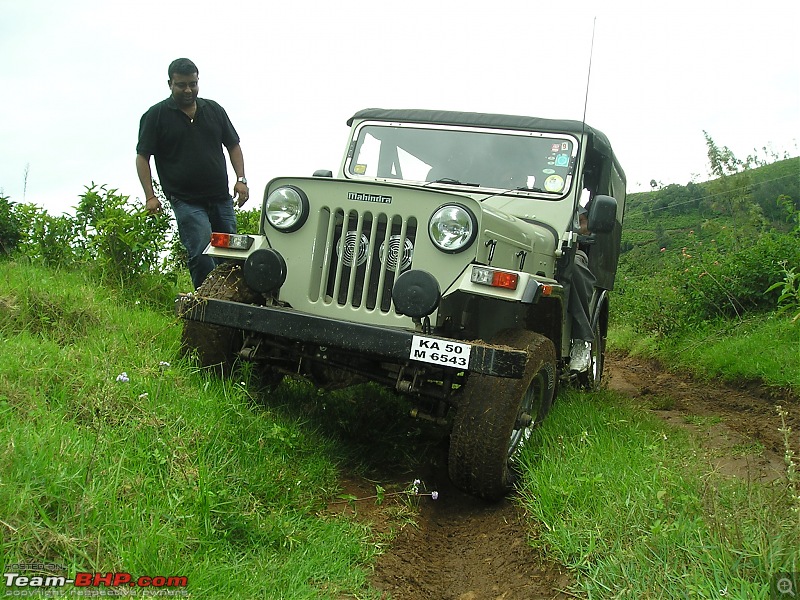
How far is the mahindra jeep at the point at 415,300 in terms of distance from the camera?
11.0ft

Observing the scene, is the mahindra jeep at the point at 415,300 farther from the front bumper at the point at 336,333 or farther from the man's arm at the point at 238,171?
the man's arm at the point at 238,171

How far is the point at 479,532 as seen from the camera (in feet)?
11.2

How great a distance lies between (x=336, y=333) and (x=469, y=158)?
1991mm

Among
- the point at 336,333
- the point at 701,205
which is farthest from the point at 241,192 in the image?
the point at 701,205

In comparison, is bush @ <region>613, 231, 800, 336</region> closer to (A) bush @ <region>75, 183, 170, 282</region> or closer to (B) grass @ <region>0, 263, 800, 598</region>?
(B) grass @ <region>0, 263, 800, 598</region>

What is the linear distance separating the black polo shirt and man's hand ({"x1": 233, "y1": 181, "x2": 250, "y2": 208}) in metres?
0.22

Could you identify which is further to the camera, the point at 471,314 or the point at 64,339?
the point at 64,339

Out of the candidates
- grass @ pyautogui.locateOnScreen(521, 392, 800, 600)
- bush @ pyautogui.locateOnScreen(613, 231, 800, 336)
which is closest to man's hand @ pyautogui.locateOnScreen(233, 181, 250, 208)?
grass @ pyautogui.locateOnScreen(521, 392, 800, 600)

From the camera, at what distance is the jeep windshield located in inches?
185

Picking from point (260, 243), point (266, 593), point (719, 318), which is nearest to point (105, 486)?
point (266, 593)

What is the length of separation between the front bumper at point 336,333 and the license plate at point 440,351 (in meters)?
0.02

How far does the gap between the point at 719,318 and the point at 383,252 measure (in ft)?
18.8

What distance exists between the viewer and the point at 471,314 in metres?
3.87

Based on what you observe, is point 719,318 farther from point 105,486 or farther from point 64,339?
point 105,486
